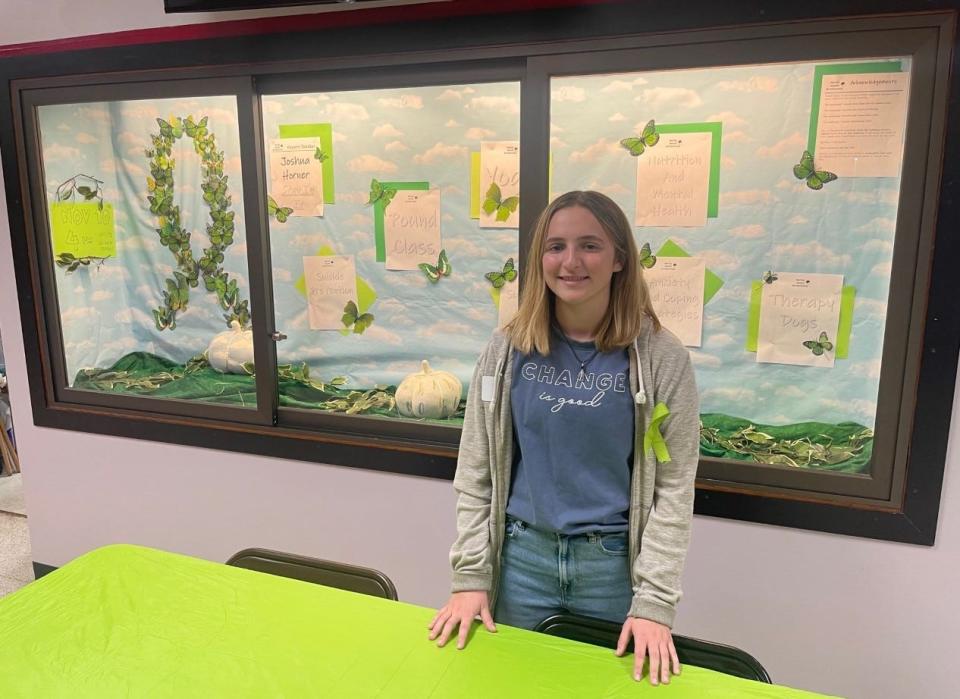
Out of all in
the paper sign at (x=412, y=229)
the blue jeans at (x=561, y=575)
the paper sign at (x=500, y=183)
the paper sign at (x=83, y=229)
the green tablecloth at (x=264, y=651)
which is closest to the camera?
the green tablecloth at (x=264, y=651)

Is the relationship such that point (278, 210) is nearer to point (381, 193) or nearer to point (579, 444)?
point (381, 193)

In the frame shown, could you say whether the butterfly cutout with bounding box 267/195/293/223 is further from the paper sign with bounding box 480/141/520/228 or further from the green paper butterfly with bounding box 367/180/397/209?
the paper sign with bounding box 480/141/520/228

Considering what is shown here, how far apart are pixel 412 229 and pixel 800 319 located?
1177 millimetres

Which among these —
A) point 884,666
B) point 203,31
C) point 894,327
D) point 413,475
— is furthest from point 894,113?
point 203,31

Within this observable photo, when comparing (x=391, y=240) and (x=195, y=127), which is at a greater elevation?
(x=195, y=127)

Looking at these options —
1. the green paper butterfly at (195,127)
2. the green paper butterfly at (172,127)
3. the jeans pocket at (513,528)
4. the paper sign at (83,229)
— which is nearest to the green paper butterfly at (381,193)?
the green paper butterfly at (195,127)

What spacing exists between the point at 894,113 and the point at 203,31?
1982 millimetres

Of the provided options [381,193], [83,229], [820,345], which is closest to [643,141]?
[820,345]

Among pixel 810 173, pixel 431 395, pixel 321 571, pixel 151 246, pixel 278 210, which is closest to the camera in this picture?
pixel 321 571

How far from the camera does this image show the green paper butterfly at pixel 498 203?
2.04 meters

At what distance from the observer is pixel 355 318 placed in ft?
7.55

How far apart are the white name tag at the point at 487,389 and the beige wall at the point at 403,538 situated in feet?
2.89

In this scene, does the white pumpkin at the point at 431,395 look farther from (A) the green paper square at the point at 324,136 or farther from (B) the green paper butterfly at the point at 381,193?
(A) the green paper square at the point at 324,136

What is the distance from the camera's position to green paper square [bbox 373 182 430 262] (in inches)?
84.7
